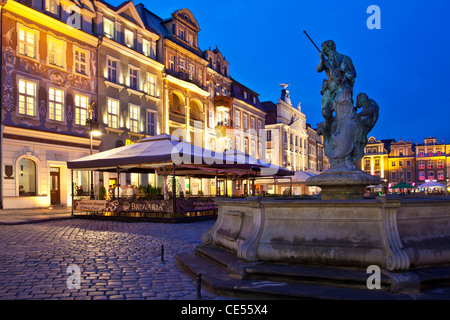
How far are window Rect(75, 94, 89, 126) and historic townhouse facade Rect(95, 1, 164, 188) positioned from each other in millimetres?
1108

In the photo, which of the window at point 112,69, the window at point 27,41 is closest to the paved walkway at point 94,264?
the window at point 27,41

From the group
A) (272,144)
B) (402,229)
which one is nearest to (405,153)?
(272,144)

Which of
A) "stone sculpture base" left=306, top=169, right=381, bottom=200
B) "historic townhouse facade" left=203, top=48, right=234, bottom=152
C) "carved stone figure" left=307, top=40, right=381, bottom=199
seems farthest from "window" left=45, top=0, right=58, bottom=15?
"stone sculpture base" left=306, top=169, right=381, bottom=200

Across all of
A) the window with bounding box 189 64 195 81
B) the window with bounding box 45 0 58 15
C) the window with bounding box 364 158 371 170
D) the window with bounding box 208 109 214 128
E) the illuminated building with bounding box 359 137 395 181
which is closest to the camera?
the window with bounding box 45 0 58 15

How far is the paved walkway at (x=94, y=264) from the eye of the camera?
512 cm

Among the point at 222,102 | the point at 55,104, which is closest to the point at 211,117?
the point at 222,102

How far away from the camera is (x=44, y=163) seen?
21.6m

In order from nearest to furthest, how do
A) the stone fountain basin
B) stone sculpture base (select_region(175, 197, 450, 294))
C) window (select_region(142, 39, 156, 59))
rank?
stone sculpture base (select_region(175, 197, 450, 294))
the stone fountain basin
window (select_region(142, 39, 156, 59))

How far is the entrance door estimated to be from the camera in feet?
73.9

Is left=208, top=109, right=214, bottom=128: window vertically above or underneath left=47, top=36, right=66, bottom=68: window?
underneath

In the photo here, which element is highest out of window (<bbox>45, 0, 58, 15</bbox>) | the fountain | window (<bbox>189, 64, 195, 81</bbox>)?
window (<bbox>45, 0, 58, 15</bbox>)

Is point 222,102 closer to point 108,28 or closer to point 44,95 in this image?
point 108,28

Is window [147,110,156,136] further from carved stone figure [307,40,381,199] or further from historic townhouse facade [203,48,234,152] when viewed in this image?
carved stone figure [307,40,381,199]

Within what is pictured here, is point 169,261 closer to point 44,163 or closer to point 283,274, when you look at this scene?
point 283,274
